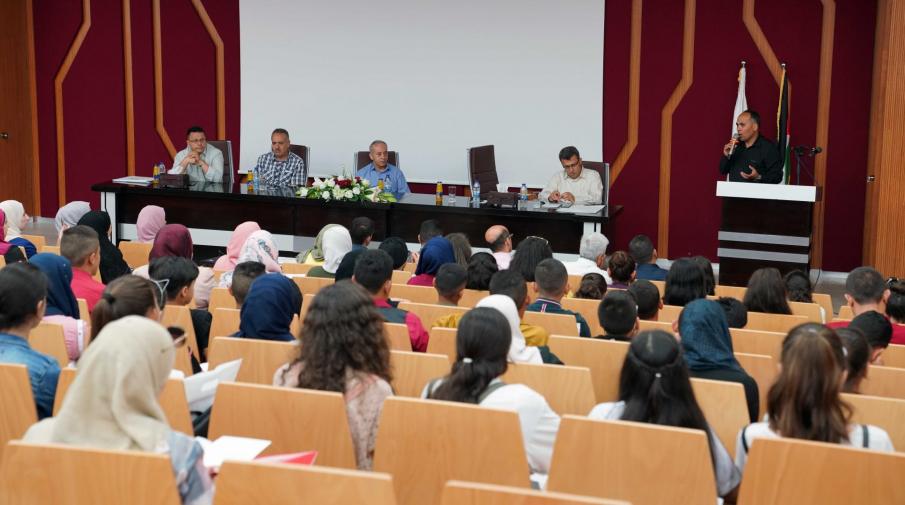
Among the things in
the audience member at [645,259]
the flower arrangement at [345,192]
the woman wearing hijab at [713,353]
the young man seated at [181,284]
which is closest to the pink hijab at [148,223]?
the flower arrangement at [345,192]

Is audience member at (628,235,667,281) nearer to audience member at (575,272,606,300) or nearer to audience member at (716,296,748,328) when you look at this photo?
audience member at (575,272,606,300)

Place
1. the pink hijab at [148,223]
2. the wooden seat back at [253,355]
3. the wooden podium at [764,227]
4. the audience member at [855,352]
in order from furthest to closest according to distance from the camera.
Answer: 1. the wooden podium at [764,227]
2. the pink hijab at [148,223]
3. the wooden seat back at [253,355]
4. the audience member at [855,352]

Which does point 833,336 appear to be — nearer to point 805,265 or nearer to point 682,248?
point 805,265

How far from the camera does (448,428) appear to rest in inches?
116

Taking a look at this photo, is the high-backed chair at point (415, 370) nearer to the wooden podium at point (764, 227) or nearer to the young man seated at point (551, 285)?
the young man seated at point (551, 285)

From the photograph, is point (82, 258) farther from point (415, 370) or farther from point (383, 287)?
point (415, 370)

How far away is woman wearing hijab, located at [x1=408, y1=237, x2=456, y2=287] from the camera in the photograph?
240 inches

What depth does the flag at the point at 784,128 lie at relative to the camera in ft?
30.1

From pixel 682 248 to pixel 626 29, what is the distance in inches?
86.2

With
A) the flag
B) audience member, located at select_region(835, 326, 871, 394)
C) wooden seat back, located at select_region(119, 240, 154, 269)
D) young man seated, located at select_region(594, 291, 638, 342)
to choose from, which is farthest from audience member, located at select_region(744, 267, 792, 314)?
wooden seat back, located at select_region(119, 240, 154, 269)

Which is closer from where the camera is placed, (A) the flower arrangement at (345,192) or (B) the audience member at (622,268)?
Answer: (B) the audience member at (622,268)

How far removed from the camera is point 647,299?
4.93 meters

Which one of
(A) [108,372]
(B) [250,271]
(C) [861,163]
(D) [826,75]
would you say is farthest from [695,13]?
(A) [108,372]

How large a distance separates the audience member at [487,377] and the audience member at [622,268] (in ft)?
9.29
